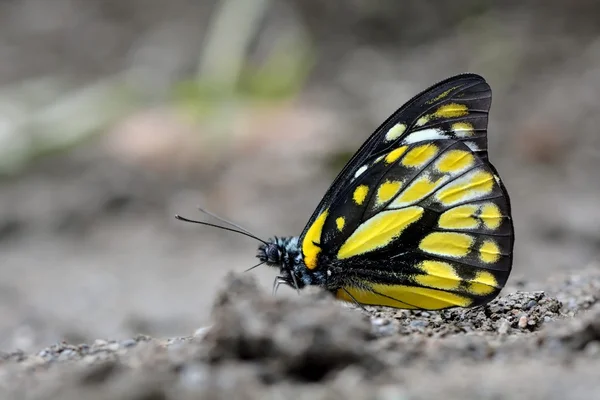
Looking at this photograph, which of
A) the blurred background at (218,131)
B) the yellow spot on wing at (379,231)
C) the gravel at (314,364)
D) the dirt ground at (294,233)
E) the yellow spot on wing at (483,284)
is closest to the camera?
the gravel at (314,364)

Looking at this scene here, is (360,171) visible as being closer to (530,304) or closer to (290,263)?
(290,263)

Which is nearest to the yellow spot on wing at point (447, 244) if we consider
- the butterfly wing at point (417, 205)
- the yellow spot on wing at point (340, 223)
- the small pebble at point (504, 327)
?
the butterfly wing at point (417, 205)

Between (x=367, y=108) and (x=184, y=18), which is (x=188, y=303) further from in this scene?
(x=184, y=18)

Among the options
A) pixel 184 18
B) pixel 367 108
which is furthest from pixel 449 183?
pixel 184 18

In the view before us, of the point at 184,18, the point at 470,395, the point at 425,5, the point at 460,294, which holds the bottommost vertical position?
the point at 470,395

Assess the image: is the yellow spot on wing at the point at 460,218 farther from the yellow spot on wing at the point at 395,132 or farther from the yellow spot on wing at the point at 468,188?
the yellow spot on wing at the point at 395,132

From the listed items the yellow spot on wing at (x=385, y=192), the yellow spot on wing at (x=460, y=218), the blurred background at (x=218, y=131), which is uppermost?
the blurred background at (x=218, y=131)
